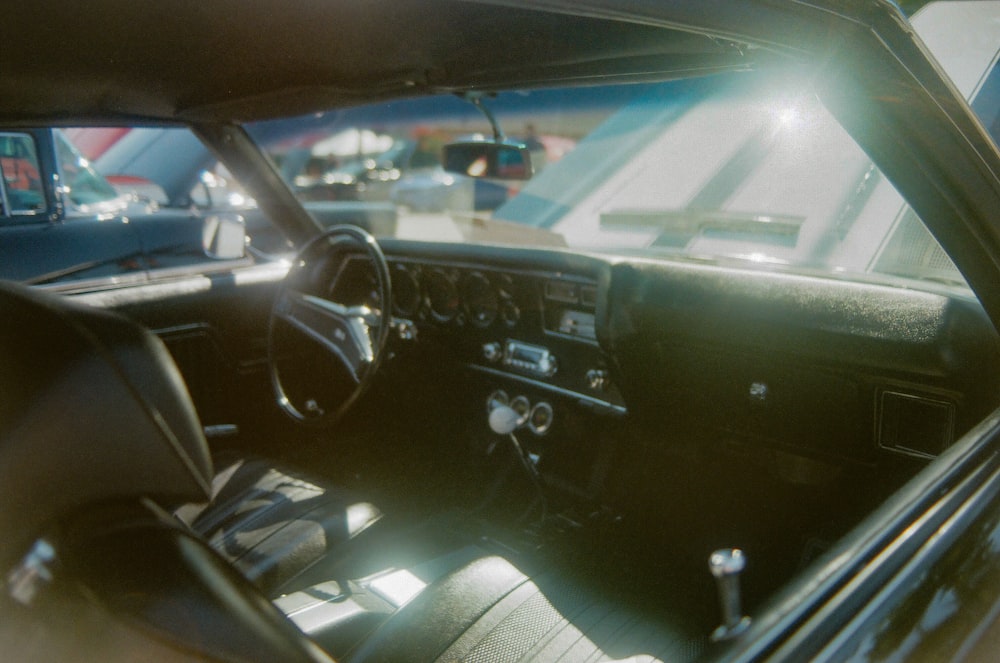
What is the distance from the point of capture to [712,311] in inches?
99.7

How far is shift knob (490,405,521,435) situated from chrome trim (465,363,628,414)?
0.17 meters

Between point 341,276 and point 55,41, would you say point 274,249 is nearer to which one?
point 341,276

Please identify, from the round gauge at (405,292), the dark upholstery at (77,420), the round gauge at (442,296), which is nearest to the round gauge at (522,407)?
the round gauge at (442,296)

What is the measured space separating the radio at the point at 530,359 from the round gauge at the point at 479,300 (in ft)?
0.48

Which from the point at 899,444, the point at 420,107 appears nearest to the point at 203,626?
the point at 899,444

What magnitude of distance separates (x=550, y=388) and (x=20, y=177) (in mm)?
2188

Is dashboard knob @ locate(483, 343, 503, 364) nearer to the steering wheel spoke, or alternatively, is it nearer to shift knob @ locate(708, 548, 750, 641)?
the steering wheel spoke

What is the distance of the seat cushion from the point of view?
2.25m

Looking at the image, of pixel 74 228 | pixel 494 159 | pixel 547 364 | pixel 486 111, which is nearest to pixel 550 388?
pixel 547 364

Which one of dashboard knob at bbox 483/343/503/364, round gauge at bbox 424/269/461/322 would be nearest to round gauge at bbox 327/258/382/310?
round gauge at bbox 424/269/461/322

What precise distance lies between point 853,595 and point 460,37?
58.3 inches

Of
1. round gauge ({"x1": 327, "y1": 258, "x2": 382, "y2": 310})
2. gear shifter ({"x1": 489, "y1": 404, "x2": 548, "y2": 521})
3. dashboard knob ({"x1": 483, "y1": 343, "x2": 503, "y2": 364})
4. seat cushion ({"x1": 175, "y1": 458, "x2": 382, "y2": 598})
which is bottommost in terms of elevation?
gear shifter ({"x1": 489, "y1": 404, "x2": 548, "y2": 521})

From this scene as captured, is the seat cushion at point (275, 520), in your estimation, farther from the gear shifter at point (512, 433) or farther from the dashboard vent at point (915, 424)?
the dashboard vent at point (915, 424)

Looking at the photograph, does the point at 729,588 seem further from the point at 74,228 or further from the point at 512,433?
the point at 74,228
